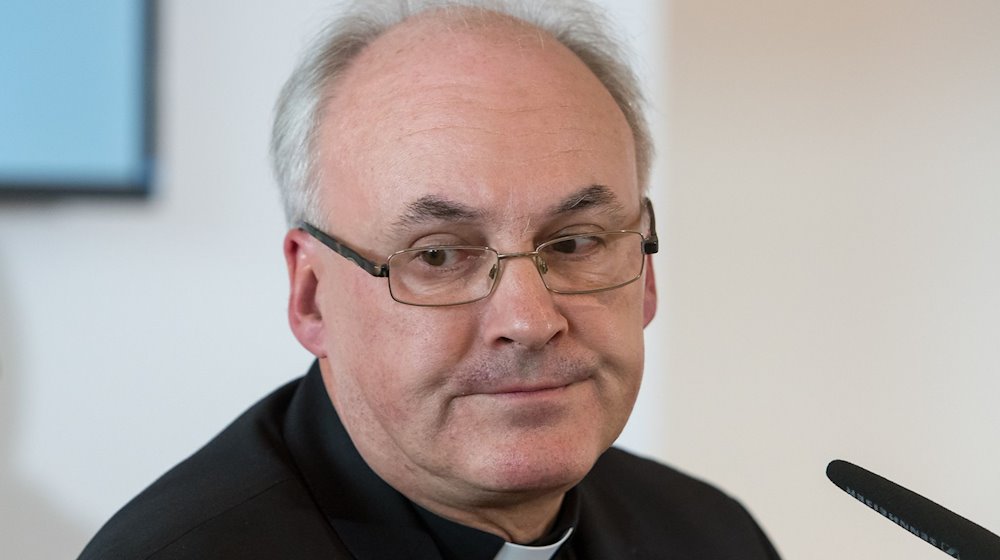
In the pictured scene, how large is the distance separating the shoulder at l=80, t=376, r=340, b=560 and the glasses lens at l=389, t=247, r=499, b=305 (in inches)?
11.0

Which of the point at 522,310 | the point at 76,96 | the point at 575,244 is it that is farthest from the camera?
the point at 76,96

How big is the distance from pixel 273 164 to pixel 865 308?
1.67 meters

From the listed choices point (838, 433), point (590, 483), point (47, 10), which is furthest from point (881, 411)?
point (47, 10)

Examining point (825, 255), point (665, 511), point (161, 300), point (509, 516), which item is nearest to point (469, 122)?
point (509, 516)

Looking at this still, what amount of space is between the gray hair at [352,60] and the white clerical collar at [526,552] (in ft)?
1.50

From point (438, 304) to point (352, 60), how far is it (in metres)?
0.36

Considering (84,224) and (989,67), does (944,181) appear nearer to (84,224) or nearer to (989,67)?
(989,67)

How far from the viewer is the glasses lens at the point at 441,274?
1.26 m

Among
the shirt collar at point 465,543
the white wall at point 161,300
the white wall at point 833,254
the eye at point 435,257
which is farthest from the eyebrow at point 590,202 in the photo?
the white wall at point 833,254

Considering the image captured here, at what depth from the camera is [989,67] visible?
268cm

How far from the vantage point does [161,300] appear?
2.47 m

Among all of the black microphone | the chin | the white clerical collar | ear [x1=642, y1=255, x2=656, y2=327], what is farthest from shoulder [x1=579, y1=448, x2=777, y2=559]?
the black microphone

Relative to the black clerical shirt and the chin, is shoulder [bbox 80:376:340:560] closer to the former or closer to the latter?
the black clerical shirt

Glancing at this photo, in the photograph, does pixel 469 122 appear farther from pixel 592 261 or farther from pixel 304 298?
pixel 304 298
